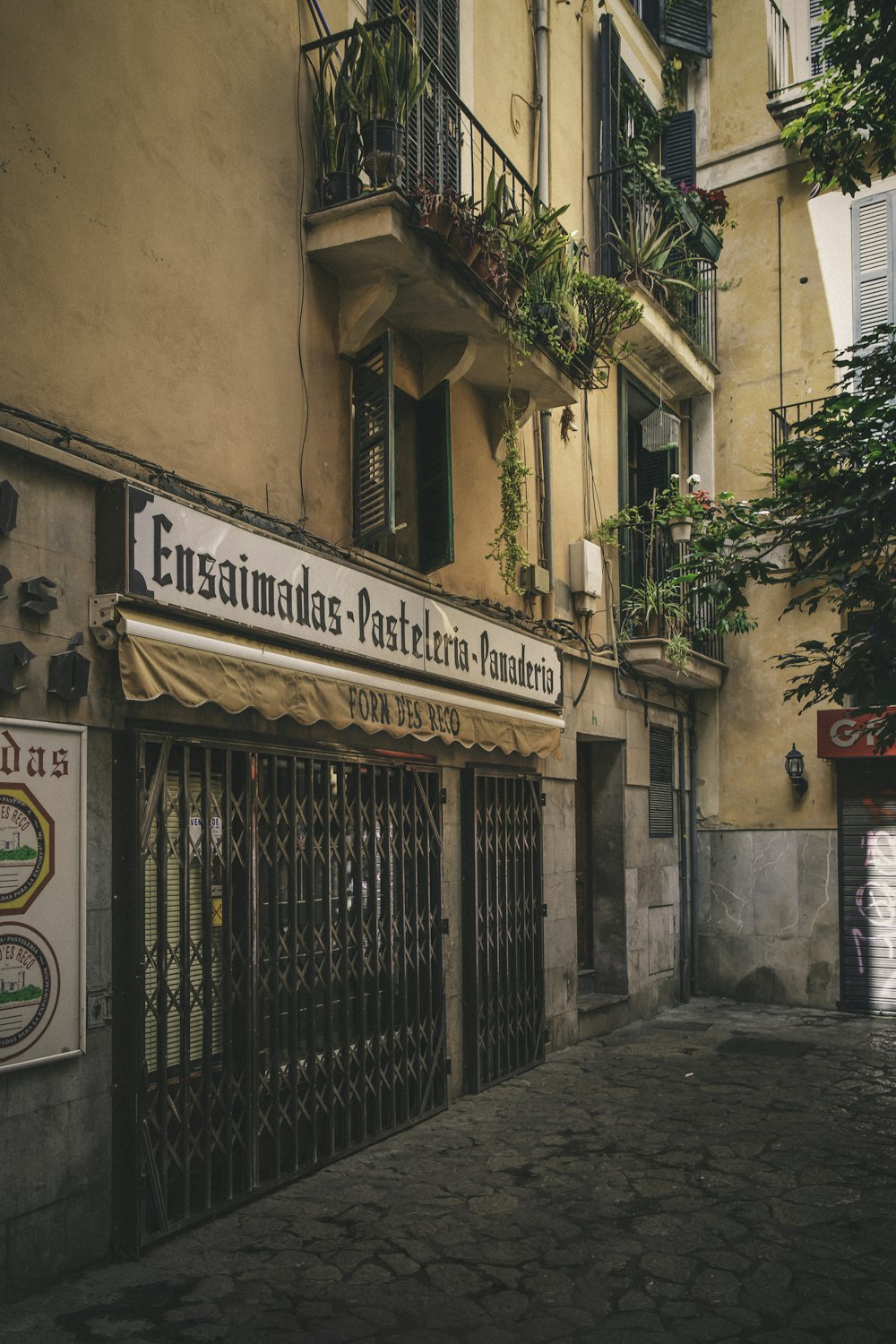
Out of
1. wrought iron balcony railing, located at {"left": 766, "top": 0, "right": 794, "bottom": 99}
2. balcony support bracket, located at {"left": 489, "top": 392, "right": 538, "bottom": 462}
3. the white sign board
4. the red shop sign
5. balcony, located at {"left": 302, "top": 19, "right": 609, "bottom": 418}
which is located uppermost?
wrought iron balcony railing, located at {"left": 766, "top": 0, "right": 794, "bottom": 99}

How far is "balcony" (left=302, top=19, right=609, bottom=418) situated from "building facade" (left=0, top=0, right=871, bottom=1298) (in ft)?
0.10

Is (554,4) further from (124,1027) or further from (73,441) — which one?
(124,1027)

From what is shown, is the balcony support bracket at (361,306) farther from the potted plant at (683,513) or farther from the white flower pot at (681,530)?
the white flower pot at (681,530)

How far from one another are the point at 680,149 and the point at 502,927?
11.2 meters

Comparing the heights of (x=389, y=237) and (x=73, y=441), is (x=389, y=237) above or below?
above

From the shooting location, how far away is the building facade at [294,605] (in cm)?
525

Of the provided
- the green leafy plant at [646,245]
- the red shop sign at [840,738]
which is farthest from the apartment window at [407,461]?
the red shop sign at [840,738]

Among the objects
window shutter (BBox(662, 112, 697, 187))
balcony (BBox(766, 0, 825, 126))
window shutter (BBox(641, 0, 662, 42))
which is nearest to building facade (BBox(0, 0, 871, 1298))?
window shutter (BBox(641, 0, 662, 42))

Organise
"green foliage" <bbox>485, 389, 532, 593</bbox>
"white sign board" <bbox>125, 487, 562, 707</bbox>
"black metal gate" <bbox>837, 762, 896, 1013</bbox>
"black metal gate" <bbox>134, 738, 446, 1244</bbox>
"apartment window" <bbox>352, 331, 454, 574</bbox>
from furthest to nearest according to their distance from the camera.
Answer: "black metal gate" <bbox>837, 762, 896, 1013</bbox> → "green foliage" <bbox>485, 389, 532, 593</bbox> → "apartment window" <bbox>352, 331, 454, 574</bbox> → "black metal gate" <bbox>134, 738, 446, 1244</bbox> → "white sign board" <bbox>125, 487, 562, 707</bbox>

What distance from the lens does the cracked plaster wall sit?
1380 cm

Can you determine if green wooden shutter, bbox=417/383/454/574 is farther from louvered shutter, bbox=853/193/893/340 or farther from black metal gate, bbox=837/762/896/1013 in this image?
louvered shutter, bbox=853/193/893/340

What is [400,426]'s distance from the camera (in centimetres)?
889

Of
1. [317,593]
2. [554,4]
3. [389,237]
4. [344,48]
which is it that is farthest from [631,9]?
[317,593]

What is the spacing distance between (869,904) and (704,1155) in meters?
7.04
